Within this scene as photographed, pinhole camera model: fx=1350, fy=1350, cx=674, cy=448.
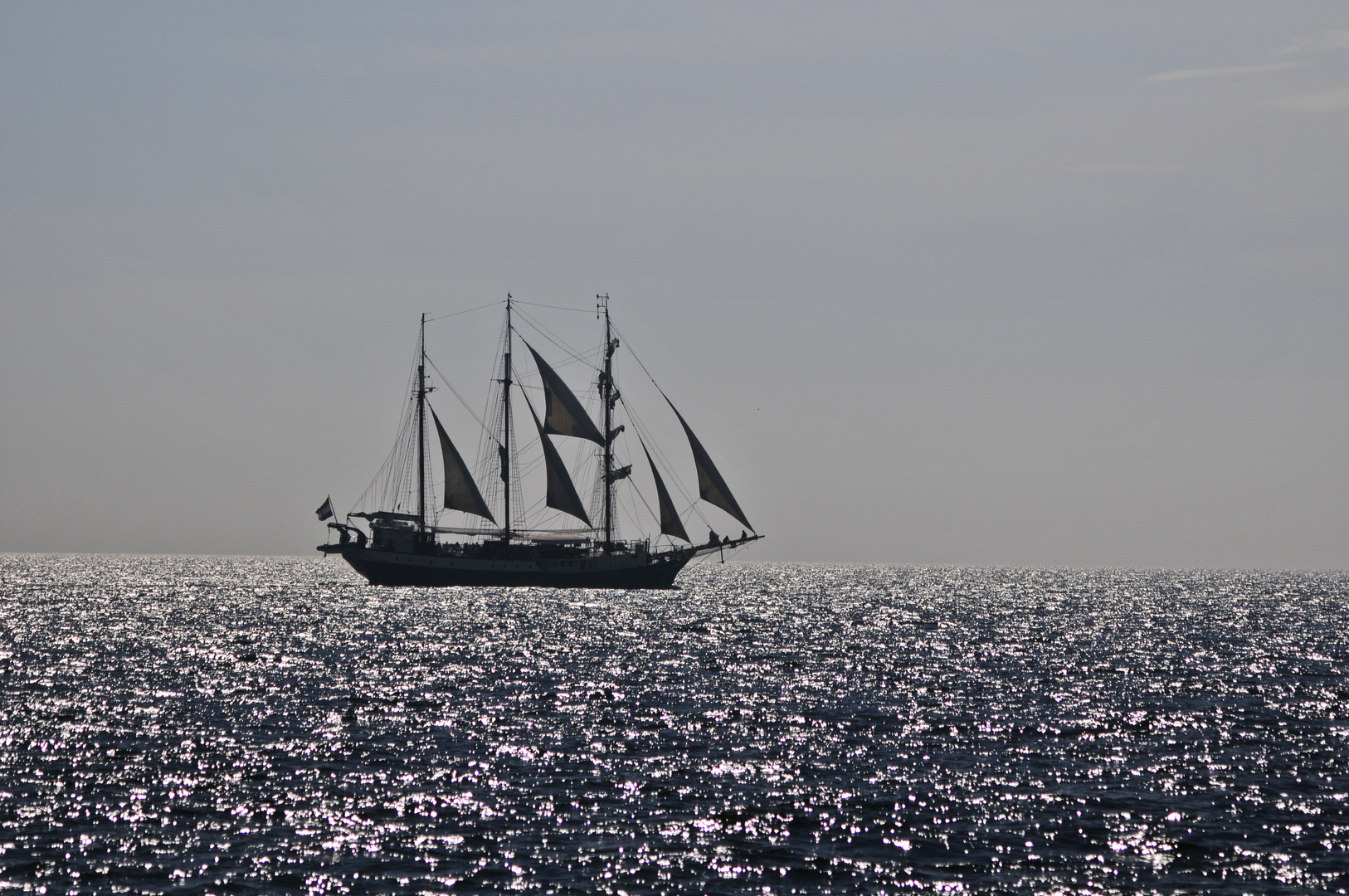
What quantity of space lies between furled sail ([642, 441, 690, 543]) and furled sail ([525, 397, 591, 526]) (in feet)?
28.3

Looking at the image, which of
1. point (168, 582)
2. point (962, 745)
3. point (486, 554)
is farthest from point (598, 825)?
point (168, 582)

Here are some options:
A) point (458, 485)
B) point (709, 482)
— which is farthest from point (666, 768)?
point (458, 485)

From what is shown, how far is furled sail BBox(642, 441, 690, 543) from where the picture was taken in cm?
11681

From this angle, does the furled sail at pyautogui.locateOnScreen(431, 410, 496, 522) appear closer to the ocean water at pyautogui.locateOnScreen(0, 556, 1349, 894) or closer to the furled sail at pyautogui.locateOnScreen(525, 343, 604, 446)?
the furled sail at pyautogui.locateOnScreen(525, 343, 604, 446)

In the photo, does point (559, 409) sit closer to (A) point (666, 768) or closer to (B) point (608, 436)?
(B) point (608, 436)

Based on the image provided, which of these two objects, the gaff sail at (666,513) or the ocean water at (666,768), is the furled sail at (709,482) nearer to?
the gaff sail at (666,513)

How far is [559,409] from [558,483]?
666 cm

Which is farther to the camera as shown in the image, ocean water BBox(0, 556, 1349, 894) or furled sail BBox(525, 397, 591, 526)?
furled sail BBox(525, 397, 591, 526)

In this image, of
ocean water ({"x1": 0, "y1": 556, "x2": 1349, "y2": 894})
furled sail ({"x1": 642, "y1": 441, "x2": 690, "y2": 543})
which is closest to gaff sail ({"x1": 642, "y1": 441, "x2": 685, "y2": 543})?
furled sail ({"x1": 642, "y1": 441, "x2": 690, "y2": 543})

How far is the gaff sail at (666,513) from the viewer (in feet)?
383

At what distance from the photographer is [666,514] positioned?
11725 centimetres

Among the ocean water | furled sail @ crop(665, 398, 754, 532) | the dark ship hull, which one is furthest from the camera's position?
the dark ship hull

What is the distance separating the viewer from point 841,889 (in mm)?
22344

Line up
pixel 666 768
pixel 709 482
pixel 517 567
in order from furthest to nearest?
1. pixel 517 567
2. pixel 709 482
3. pixel 666 768
